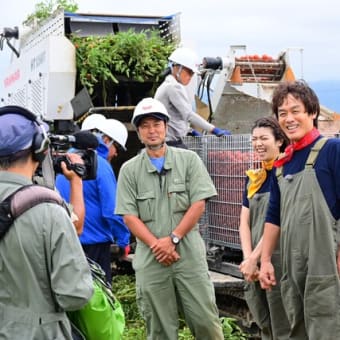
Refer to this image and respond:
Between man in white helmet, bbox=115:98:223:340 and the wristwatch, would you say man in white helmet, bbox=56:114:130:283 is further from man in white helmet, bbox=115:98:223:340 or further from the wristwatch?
the wristwatch

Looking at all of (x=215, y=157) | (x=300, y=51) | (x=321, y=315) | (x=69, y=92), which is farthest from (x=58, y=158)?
(x=300, y=51)

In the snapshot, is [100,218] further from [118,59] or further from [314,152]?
[118,59]

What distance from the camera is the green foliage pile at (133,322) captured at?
6.42 m

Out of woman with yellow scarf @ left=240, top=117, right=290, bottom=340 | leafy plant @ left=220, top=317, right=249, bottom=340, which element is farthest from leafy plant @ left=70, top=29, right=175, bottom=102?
woman with yellow scarf @ left=240, top=117, right=290, bottom=340

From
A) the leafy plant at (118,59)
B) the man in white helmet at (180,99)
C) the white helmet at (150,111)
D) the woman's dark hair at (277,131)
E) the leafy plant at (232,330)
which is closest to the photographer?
the woman's dark hair at (277,131)

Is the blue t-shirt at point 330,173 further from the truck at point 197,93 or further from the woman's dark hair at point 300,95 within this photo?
the truck at point 197,93

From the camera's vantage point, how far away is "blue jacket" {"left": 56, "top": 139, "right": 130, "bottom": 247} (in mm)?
5814

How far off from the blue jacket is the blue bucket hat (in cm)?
264

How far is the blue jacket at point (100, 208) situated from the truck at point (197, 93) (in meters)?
1.61

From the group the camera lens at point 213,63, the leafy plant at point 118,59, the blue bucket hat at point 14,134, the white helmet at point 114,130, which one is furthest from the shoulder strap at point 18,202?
the camera lens at point 213,63

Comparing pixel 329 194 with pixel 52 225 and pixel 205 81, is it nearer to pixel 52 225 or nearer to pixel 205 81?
pixel 52 225

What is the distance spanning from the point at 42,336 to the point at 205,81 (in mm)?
6612

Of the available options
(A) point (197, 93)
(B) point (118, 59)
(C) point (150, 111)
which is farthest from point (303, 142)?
(A) point (197, 93)

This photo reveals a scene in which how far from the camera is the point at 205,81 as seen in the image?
9352 mm
